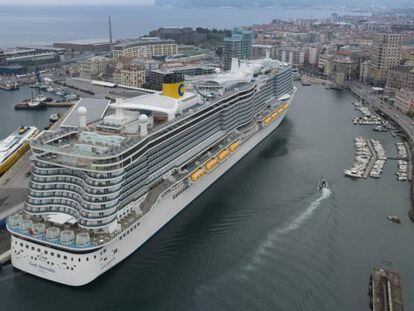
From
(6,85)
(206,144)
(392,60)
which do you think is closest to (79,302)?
(206,144)

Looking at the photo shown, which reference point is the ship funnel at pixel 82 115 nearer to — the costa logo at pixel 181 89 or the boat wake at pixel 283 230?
the costa logo at pixel 181 89

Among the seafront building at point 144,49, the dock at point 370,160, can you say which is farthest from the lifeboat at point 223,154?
the seafront building at point 144,49

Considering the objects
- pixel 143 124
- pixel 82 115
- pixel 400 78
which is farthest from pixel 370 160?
pixel 400 78

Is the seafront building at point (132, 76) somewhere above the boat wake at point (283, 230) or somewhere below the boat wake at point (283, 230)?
above

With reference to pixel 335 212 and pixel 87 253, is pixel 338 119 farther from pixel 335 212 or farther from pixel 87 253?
pixel 87 253

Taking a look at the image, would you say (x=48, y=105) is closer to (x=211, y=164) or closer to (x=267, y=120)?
(x=267, y=120)

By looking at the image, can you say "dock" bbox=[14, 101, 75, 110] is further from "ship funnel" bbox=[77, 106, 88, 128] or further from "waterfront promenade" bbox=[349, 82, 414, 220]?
"waterfront promenade" bbox=[349, 82, 414, 220]
